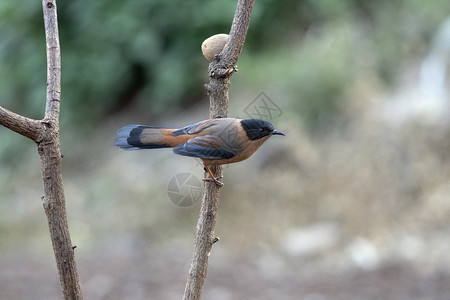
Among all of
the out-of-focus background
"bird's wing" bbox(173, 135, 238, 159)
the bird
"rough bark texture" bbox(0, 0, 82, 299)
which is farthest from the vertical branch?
the out-of-focus background

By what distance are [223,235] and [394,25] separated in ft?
9.89

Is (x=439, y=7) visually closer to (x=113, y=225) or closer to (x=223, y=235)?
(x=223, y=235)

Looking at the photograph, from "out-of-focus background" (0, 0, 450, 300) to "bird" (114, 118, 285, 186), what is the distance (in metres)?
1.88

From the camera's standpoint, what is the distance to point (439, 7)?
20.5 feet

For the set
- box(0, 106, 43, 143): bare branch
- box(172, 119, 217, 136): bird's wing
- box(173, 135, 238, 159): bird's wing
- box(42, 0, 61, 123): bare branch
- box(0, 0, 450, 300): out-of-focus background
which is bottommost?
box(0, 106, 43, 143): bare branch

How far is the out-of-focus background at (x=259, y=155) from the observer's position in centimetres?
459

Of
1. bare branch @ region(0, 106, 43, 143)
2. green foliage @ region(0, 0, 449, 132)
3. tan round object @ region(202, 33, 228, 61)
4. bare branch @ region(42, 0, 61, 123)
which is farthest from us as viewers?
green foliage @ region(0, 0, 449, 132)

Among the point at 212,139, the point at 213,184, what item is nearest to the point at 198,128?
the point at 212,139

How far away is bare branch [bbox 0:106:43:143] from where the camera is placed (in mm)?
1421

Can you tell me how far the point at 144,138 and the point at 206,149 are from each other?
182mm

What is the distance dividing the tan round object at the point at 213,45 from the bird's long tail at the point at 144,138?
26 cm

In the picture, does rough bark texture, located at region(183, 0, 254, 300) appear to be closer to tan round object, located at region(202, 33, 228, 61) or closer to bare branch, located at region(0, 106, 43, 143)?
tan round object, located at region(202, 33, 228, 61)

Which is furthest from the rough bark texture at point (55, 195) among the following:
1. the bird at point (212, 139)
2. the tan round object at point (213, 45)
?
the tan round object at point (213, 45)

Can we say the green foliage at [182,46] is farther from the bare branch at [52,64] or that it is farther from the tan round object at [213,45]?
the bare branch at [52,64]
